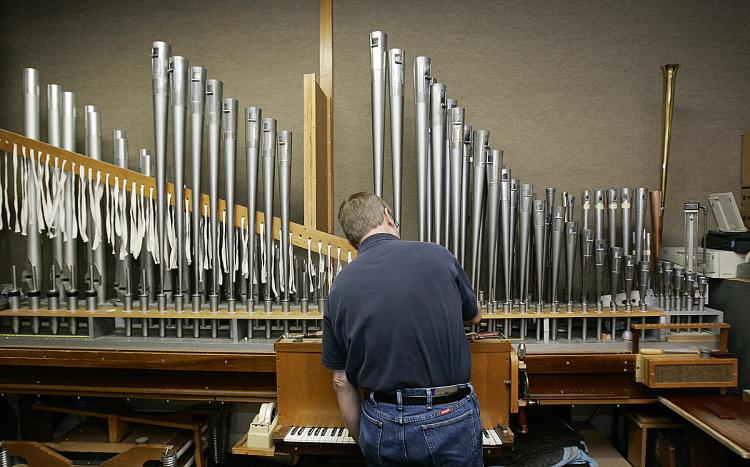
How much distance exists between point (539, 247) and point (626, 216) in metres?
0.59

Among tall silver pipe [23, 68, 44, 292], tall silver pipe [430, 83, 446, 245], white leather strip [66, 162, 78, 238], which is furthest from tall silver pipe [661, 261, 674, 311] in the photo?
tall silver pipe [23, 68, 44, 292]

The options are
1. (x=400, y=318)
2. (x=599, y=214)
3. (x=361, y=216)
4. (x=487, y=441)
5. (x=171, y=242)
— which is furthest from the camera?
(x=599, y=214)

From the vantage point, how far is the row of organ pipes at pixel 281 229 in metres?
3.05

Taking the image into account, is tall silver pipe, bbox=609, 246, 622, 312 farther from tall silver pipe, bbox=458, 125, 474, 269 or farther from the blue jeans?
the blue jeans

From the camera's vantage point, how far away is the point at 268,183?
3.09 metres

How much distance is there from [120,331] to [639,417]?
3139 mm

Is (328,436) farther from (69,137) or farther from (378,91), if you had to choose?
(69,137)

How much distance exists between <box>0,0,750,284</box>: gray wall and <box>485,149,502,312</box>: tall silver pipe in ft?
2.58

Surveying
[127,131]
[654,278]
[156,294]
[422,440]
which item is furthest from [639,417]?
[127,131]

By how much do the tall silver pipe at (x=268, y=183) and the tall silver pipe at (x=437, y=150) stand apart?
3.00 feet

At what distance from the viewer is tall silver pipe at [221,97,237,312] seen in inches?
120

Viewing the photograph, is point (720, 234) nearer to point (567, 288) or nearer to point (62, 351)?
point (567, 288)

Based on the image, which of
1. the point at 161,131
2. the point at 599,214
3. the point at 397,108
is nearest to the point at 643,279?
the point at 599,214

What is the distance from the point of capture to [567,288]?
10.4 feet
